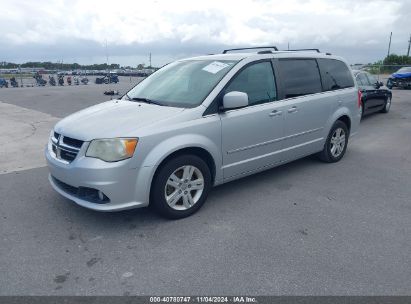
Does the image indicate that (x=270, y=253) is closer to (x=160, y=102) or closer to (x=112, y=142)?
(x=112, y=142)

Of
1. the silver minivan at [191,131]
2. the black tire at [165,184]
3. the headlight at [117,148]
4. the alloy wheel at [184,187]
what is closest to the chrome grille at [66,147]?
the silver minivan at [191,131]

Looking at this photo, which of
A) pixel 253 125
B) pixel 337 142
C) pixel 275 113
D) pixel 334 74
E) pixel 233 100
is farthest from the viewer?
pixel 337 142

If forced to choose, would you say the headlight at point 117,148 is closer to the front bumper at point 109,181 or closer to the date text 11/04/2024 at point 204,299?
the front bumper at point 109,181

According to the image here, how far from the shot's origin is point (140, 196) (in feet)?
11.3

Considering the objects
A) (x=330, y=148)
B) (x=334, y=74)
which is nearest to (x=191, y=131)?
(x=330, y=148)

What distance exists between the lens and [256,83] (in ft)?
14.4

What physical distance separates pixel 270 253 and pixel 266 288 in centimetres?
51

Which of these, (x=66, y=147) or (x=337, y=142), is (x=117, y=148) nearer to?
(x=66, y=147)

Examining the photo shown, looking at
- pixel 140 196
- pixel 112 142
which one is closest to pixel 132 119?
pixel 112 142

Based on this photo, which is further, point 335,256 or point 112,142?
point 112,142

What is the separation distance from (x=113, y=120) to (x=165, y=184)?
890mm

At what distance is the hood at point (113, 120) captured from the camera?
134 inches

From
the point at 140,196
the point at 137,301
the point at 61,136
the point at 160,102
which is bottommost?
the point at 137,301

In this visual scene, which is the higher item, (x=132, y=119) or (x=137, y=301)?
(x=132, y=119)
